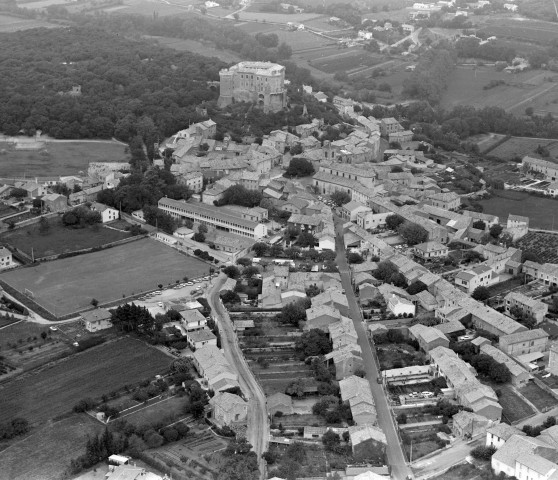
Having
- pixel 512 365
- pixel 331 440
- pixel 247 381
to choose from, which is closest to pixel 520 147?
pixel 512 365

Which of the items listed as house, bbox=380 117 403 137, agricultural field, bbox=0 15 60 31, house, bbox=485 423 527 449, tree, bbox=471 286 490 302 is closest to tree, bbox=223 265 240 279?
tree, bbox=471 286 490 302

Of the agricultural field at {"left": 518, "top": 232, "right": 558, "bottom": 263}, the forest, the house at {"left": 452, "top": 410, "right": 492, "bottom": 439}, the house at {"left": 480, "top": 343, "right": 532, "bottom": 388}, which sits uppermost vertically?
the house at {"left": 452, "top": 410, "right": 492, "bottom": 439}

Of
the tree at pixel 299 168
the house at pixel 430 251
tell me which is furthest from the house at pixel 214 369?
the tree at pixel 299 168

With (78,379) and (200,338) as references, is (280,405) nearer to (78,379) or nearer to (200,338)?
(200,338)

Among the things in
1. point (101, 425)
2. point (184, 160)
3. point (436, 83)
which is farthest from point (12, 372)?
point (436, 83)

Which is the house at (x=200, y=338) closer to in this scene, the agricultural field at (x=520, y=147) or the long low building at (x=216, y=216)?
the long low building at (x=216, y=216)

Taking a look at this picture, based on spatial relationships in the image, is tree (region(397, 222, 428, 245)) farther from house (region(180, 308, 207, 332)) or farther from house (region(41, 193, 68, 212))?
house (region(41, 193, 68, 212))

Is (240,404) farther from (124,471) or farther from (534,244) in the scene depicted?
(534,244)
